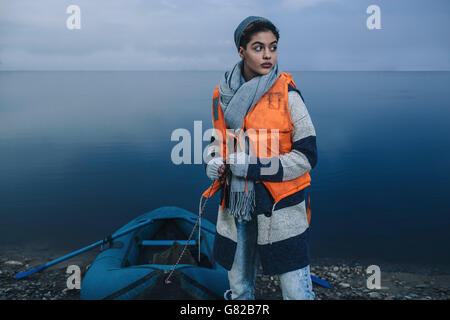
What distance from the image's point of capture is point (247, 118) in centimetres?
211

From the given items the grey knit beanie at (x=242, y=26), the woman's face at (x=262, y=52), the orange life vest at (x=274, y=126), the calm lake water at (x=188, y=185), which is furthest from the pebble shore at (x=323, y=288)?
the grey knit beanie at (x=242, y=26)

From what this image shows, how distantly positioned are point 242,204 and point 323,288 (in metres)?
3.52

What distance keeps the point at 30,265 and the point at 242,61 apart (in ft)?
20.2

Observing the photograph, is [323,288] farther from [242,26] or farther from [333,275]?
[242,26]

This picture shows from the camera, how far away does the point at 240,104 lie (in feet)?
6.86

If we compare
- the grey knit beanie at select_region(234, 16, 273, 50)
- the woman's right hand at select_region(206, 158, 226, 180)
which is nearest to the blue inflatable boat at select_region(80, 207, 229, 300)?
the woman's right hand at select_region(206, 158, 226, 180)

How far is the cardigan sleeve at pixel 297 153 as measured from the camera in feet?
6.66

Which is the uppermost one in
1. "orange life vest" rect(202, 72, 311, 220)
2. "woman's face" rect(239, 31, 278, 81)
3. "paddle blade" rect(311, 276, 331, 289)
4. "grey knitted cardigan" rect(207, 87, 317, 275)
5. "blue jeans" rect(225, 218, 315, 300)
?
"woman's face" rect(239, 31, 278, 81)

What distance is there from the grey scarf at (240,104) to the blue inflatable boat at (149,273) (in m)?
1.45

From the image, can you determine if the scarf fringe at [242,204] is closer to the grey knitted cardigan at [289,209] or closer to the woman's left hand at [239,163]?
the grey knitted cardigan at [289,209]

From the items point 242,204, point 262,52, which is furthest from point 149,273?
point 262,52

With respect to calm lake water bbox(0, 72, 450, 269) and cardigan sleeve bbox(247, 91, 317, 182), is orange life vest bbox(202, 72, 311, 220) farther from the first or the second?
calm lake water bbox(0, 72, 450, 269)

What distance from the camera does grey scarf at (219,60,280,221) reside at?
206 cm
